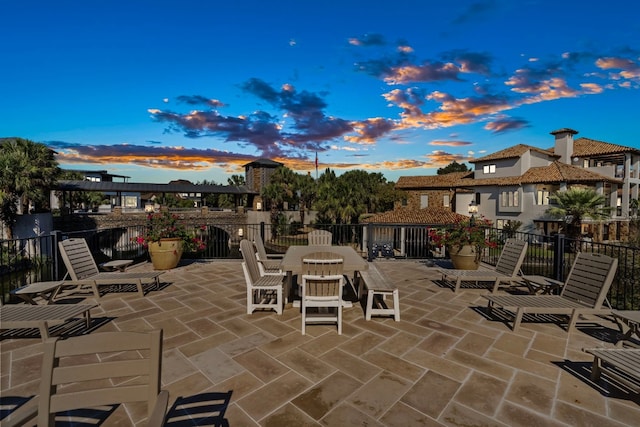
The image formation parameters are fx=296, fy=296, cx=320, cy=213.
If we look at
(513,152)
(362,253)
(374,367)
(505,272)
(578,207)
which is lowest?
(362,253)

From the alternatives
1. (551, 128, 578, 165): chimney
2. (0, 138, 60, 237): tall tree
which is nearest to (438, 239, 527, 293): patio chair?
(0, 138, 60, 237): tall tree

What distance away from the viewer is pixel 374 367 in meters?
2.85

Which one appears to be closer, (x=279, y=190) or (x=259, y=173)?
(x=279, y=190)

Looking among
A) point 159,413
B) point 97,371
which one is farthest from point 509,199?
point 97,371

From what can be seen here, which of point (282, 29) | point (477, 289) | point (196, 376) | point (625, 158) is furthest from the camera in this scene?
point (625, 158)

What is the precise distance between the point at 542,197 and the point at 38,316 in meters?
33.0

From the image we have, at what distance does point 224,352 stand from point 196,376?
1.57ft

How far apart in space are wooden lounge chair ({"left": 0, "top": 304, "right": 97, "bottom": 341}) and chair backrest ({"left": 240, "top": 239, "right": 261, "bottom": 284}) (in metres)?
1.91

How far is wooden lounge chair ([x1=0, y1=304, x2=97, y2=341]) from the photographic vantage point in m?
3.06

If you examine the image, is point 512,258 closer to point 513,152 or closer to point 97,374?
point 97,374

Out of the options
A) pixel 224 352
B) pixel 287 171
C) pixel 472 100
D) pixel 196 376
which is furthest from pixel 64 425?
pixel 287 171

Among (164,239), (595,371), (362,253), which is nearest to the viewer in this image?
(595,371)

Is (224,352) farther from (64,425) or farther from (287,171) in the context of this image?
(287,171)

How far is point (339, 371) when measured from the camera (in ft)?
9.09
